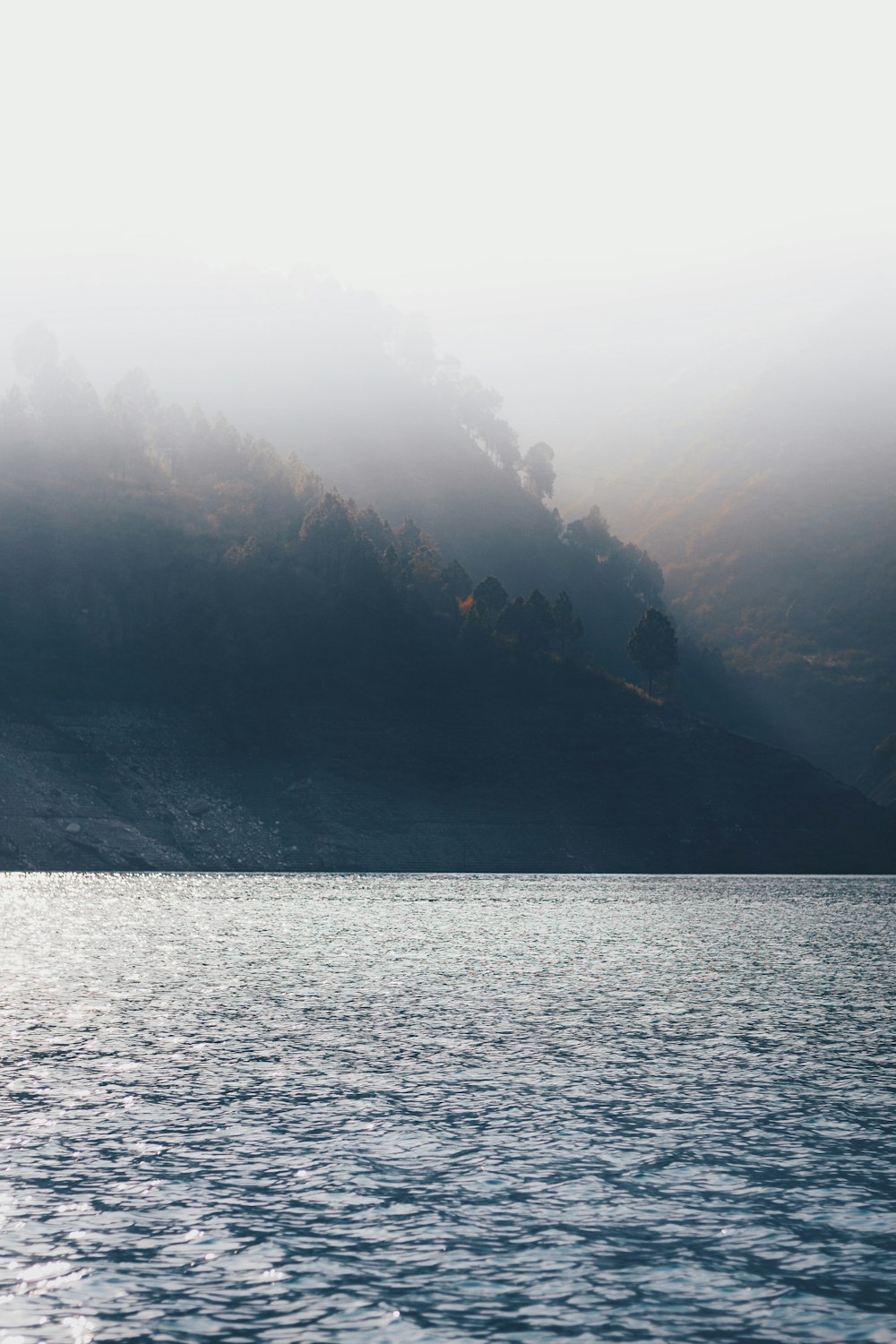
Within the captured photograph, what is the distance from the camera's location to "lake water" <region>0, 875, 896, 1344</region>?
19.3 m

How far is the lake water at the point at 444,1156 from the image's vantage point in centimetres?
1927

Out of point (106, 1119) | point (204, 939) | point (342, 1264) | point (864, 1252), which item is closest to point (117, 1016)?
point (106, 1119)

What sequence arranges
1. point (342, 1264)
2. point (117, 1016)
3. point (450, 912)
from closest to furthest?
point (342, 1264), point (117, 1016), point (450, 912)

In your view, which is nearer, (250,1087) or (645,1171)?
(645,1171)

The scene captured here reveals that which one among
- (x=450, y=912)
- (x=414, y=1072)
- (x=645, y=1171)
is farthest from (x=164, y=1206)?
(x=450, y=912)

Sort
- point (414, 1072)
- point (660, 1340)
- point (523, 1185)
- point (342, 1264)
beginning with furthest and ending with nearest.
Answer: point (414, 1072), point (523, 1185), point (342, 1264), point (660, 1340)

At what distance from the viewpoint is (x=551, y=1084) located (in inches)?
1501

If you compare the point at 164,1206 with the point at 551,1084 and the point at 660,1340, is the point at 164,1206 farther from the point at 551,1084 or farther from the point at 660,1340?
the point at 551,1084

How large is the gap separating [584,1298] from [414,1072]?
20843 mm

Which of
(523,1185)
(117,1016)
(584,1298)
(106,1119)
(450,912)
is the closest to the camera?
(584,1298)

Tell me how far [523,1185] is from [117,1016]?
2913cm

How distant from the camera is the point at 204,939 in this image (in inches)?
3725

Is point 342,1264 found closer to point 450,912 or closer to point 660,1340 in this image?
point 660,1340

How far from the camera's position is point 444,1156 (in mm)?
29281
